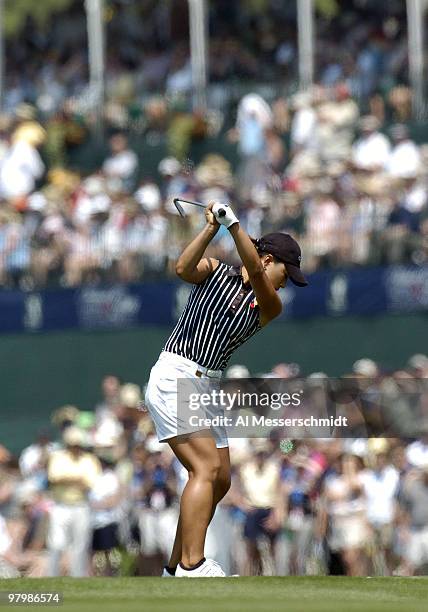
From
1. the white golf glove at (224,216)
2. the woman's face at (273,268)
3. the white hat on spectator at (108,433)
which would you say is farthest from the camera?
the white hat on spectator at (108,433)

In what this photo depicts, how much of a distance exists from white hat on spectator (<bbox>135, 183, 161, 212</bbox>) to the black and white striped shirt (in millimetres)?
11399

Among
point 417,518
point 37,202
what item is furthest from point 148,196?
point 417,518

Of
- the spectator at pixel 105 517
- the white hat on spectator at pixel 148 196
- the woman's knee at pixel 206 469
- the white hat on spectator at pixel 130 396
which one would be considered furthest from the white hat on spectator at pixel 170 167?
the woman's knee at pixel 206 469

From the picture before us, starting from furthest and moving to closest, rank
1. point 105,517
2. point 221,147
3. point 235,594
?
1. point 221,147
2. point 105,517
3. point 235,594

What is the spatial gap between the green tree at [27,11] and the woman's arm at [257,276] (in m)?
20.6

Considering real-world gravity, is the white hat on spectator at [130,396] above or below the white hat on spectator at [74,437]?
above

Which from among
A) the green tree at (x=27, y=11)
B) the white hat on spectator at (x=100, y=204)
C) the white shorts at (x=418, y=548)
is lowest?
the white shorts at (x=418, y=548)

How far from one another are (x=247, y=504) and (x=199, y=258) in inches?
256

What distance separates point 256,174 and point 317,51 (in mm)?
3775

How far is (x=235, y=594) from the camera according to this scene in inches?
337

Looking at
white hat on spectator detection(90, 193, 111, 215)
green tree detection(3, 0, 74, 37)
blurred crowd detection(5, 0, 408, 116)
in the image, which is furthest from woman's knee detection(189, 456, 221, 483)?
green tree detection(3, 0, 74, 37)

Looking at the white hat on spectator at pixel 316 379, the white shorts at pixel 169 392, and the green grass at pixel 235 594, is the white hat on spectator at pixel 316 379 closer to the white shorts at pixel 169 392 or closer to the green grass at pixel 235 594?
the green grass at pixel 235 594

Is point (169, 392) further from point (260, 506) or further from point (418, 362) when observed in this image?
point (418, 362)

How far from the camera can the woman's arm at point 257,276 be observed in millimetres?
9055
